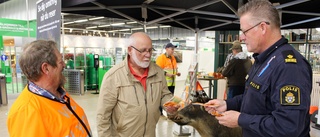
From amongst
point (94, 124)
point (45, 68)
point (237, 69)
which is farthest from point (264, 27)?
point (94, 124)

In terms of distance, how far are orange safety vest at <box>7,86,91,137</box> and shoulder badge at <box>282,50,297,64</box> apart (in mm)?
1179

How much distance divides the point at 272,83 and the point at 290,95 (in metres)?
0.11

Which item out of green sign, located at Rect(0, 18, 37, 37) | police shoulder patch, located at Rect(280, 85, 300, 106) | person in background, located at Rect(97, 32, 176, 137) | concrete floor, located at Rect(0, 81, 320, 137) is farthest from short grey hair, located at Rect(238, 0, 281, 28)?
green sign, located at Rect(0, 18, 37, 37)

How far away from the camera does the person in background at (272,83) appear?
3.38 ft

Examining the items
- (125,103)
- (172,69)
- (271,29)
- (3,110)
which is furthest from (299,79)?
(3,110)

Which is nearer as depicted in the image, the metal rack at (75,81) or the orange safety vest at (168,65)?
the orange safety vest at (168,65)

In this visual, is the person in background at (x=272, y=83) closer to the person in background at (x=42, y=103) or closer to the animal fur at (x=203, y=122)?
the animal fur at (x=203, y=122)

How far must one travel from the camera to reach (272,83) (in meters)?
1.12

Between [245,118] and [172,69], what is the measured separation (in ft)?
13.2

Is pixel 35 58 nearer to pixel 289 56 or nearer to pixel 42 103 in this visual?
pixel 42 103

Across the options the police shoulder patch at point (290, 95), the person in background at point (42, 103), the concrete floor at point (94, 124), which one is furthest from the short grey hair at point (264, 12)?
the concrete floor at point (94, 124)

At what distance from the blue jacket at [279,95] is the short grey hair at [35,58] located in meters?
1.10

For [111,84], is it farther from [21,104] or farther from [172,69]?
[172,69]

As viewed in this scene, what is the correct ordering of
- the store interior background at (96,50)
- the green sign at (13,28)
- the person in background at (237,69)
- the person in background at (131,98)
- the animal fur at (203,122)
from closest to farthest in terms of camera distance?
the person in background at (131,98) < the animal fur at (203,122) < the person in background at (237,69) < the store interior background at (96,50) < the green sign at (13,28)
